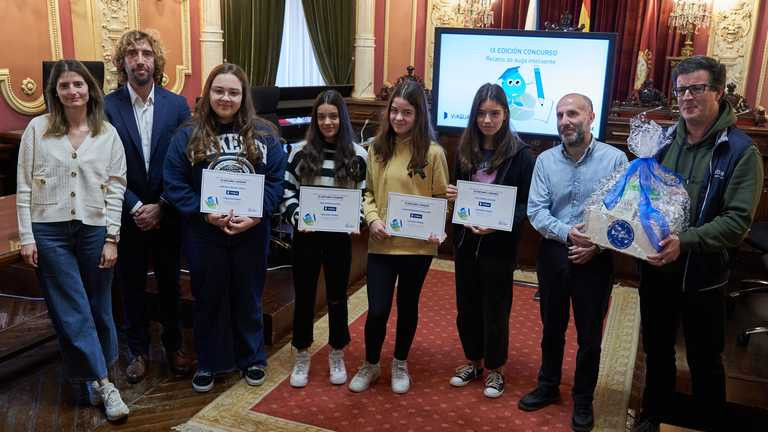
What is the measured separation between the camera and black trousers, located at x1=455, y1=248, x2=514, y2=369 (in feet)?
8.54

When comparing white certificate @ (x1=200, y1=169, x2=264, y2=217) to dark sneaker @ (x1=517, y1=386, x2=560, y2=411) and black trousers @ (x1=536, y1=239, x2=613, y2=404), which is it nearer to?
black trousers @ (x1=536, y1=239, x2=613, y2=404)

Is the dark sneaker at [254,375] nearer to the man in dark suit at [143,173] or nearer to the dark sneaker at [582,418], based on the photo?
the man in dark suit at [143,173]

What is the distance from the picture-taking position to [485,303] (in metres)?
2.65

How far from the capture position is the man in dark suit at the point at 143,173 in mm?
2631

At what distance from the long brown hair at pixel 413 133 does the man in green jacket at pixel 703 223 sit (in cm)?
88

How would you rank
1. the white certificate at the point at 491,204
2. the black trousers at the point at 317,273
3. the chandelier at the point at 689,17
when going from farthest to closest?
the chandelier at the point at 689,17, the black trousers at the point at 317,273, the white certificate at the point at 491,204

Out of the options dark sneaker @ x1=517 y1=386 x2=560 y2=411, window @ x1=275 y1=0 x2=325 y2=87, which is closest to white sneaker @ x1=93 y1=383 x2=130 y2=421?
dark sneaker @ x1=517 y1=386 x2=560 y2=411

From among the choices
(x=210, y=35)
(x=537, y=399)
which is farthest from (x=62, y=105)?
(x=210, y=35)

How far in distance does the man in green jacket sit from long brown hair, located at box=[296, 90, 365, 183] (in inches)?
46.6

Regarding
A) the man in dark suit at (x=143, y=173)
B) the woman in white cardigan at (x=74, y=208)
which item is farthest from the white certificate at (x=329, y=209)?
the woman in white cardigan at (x=74, y=208)

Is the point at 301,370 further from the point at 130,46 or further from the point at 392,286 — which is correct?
the point at 130,46

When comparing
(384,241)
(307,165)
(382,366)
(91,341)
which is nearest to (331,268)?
(384,241)

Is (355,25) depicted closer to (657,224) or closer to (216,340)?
(216,340)

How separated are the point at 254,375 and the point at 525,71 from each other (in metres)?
2.55
